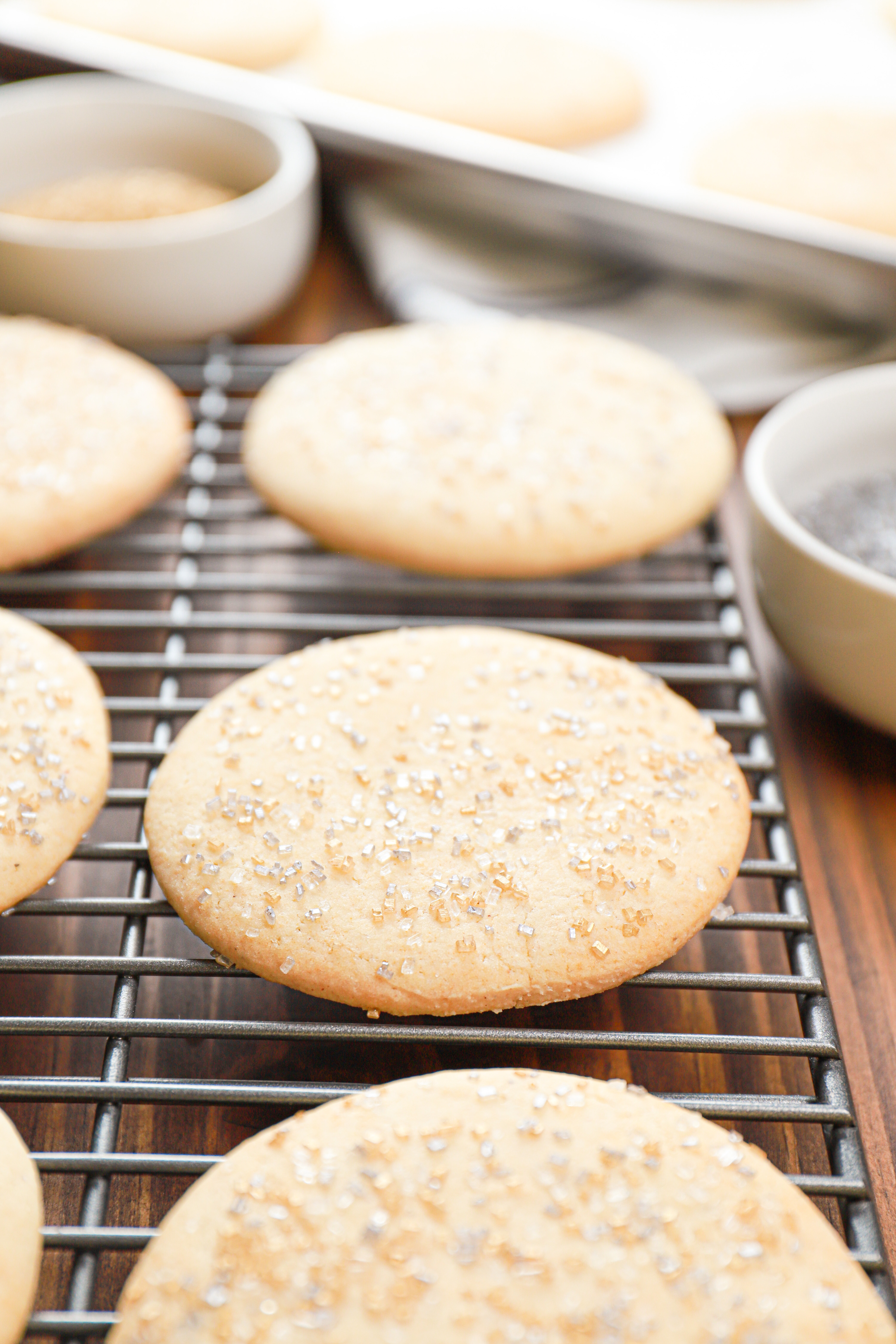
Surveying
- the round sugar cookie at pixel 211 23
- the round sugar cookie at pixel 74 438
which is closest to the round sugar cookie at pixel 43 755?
the round sugar cookie at pixel 74 438

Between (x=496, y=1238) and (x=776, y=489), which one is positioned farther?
(x=776, y=489)

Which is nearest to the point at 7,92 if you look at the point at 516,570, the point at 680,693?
the point at 516,570

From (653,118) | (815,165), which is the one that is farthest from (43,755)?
(653,118)

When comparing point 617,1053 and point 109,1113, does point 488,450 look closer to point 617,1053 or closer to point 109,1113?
point 617,1053

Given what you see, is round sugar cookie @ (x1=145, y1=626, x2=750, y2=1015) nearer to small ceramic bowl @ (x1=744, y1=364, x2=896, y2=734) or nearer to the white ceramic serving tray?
small ceramic bowl @ (x1=744, y1=364, x2=896, y2=734)

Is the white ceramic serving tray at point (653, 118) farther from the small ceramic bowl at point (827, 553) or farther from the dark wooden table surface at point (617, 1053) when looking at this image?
the dark wooden table surface at point (617, 1053)

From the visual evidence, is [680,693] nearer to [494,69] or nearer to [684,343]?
[684,343]

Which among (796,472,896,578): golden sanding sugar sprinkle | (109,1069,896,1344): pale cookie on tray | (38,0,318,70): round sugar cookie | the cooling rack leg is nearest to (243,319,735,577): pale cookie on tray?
(796,472,896,578): golden sanding sugar sprinkle
